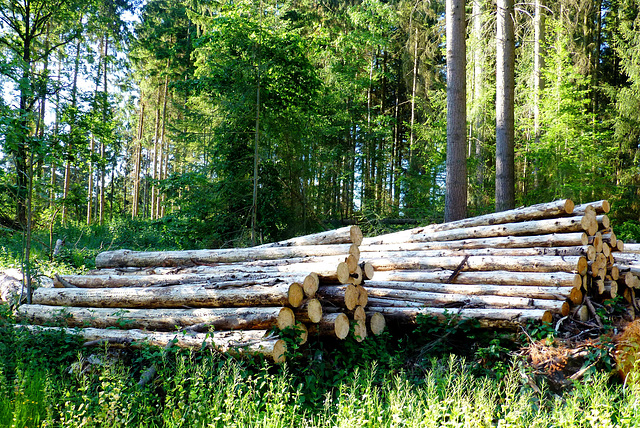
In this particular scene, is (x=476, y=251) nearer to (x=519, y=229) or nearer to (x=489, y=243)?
(x=489, y=243)

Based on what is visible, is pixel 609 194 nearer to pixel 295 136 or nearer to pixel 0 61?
pixel 295 136

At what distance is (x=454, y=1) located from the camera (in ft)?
32.8

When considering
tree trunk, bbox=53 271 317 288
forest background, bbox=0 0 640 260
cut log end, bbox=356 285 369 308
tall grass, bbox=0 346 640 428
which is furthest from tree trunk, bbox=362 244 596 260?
forest background, bbox=0 0 640 260

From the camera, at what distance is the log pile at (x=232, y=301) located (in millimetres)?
4926

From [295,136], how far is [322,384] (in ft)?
30.8

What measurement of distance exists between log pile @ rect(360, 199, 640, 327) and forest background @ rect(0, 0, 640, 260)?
544 cm

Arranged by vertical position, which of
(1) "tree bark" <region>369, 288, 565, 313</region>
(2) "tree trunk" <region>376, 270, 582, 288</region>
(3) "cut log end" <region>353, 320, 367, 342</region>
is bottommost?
(3) "cut log end" <region>353, 320, 367, 342</region>

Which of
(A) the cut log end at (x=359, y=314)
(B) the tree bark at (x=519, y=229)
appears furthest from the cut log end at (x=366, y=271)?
(B) the tree bark at (x=519, y=229)

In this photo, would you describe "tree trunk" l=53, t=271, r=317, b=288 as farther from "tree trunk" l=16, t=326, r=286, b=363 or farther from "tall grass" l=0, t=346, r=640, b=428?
"tall grass" l=0, t=346, r=640, b=428

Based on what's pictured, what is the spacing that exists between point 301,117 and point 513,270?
8716 mm

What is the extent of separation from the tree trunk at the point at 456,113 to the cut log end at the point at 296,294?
19.3ft

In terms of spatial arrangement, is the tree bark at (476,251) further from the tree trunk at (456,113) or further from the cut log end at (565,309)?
the tree trunk at (456,113)

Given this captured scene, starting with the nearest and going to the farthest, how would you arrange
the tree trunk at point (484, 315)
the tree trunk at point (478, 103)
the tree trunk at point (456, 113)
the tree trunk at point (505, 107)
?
the tree trunk at point (484, 315) → the tree trunk at point (456, 113) → the tree trunk at point (505, 107) → the tree trunk at point (478, 103)

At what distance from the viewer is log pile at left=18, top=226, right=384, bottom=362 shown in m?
4.93
